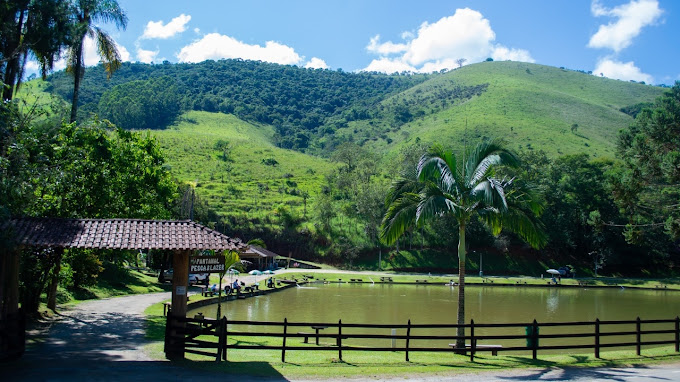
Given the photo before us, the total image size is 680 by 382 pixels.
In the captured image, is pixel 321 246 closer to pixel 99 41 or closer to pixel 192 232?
pixel 99 41

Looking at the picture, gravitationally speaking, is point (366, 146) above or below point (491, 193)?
above

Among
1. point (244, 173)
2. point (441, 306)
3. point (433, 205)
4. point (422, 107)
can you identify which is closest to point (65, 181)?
point (433, 205)

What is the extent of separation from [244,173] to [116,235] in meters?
78.7

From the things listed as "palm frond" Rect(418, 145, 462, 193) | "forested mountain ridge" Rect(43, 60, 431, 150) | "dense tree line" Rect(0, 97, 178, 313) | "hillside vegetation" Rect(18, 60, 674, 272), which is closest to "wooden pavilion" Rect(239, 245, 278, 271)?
"hillside vegetation" Rect(18, 60, 674, 272)

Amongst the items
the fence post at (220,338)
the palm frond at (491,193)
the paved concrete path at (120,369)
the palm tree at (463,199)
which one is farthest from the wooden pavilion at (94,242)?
the palm frond at (491,193)

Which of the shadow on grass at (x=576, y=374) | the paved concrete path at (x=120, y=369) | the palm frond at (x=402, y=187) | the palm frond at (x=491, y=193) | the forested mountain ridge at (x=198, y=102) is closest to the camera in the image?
the paved concrete path at (x=120, y=369)

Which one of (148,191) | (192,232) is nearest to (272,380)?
(192,232)

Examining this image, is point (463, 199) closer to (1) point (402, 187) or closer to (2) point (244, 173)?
(1) point (402, 187)

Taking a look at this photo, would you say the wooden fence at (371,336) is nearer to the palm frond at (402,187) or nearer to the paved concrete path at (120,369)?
the paved concrete path at (120,369)

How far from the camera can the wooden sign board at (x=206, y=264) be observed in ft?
46.9

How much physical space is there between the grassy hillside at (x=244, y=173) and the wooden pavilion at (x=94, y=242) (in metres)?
55.0

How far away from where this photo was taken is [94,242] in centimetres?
1317

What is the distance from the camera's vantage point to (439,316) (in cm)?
2895

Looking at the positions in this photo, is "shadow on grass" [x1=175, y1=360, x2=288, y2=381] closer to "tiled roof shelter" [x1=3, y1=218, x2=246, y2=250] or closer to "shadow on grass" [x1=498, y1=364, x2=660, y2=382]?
"tiled roof shelter" [x1=3, y1=218, x2=246, y2=250]
